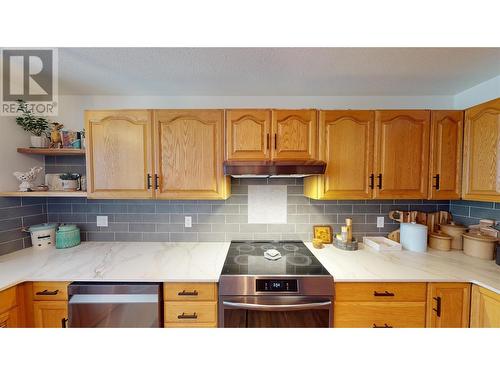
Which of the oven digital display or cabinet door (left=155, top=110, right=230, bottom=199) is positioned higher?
cabinet door (left=155, top=110, right=230, bottom=199)

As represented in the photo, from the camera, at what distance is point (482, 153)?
1484 mm

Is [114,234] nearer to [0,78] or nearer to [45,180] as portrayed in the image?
[45,180]

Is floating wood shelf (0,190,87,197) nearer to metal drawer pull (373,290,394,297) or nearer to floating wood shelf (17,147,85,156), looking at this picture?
floating wood shelf (17,147,85,156)

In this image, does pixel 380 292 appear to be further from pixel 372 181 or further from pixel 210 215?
pixel 210 215

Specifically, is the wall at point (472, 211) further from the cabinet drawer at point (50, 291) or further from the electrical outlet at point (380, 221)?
the cabinet drawer at point (50, 291)

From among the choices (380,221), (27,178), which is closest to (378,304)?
(380,221)

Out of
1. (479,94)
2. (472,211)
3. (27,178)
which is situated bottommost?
(472,211)

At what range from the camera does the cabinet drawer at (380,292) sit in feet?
4.33

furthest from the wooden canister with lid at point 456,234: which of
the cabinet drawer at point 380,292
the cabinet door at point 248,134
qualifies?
the cabinet door at point 248,134

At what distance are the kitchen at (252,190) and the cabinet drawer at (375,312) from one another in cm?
1

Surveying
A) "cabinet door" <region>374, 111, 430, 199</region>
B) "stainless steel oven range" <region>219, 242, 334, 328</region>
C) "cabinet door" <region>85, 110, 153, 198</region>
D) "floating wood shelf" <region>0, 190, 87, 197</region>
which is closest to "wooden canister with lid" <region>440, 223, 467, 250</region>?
"cabinet door" <region>374, 111, 430, 199</region>

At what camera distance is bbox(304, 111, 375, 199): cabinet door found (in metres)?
1.58

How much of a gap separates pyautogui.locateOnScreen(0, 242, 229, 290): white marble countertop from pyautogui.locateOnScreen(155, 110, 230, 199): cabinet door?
460 mm

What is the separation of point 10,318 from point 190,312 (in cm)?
103
